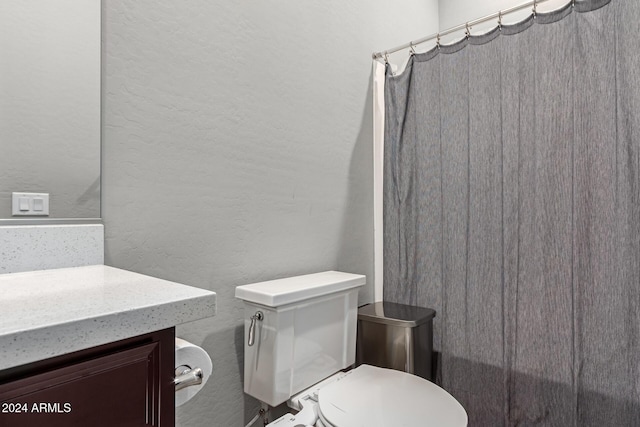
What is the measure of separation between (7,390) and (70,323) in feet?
0.28

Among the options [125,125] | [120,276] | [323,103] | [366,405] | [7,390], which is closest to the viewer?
[7,390]

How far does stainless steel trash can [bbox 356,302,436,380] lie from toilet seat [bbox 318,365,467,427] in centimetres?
16

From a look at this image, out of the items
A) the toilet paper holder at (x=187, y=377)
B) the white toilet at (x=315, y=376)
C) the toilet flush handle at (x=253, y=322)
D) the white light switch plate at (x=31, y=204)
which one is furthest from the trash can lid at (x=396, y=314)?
the white light switch plate at (x=31, y=204)

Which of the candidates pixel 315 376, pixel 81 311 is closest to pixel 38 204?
pixel 81 311

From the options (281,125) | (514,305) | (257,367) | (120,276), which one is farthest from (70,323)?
(514,305)

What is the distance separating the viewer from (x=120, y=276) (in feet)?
2.44

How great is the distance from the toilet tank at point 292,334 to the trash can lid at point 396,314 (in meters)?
0.21

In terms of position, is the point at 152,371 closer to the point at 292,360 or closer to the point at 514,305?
the point at 292,360

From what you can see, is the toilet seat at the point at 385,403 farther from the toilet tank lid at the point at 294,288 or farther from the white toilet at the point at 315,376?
the toilet tank lid at the point at 294,288

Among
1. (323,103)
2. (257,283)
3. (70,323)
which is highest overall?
(323,103)

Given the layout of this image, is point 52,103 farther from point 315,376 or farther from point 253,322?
point 315,376

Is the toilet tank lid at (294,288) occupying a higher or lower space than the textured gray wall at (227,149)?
lower

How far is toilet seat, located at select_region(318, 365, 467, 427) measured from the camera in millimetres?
1010

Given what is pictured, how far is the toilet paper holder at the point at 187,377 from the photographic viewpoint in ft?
2.34
